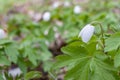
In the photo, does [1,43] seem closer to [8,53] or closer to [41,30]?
[8,53]

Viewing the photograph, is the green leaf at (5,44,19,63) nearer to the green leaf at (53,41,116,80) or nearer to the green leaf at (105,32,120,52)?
the green leaf at (53,41,116,80)

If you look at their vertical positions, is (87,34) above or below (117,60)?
above

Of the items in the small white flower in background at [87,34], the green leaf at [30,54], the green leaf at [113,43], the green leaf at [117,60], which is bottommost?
the green leaf at [30,54]

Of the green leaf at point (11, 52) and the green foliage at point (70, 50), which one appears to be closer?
the green foliage at point (70, 50)

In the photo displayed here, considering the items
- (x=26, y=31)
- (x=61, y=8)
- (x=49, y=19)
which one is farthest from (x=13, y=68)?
(x=61, y=8)

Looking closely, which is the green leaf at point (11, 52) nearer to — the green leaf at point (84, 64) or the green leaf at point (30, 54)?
the green leaf at point (30, 54)

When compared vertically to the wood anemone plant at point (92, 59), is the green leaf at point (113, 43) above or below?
above

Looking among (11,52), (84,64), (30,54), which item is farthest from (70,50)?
(30,54)

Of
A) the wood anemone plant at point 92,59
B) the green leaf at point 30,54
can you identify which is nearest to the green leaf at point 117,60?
the wood anemone plant at point 92,59

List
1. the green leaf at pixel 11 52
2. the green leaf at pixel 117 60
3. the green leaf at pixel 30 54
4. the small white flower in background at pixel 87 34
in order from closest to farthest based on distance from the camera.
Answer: the green leaf at pixel 117 60 → the small white flower in background at pixel 87 34 → the green leaf at pixel 11 52 → the green leaf at pixel 30 54

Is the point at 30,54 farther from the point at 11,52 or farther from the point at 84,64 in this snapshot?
the point at 84,64

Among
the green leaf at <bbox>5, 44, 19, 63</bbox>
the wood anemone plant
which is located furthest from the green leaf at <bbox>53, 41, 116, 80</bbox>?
the green leaf at <bbox>5, 44, 19, 63</bbox>

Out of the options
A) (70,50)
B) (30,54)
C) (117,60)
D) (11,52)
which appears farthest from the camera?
(30,54)
